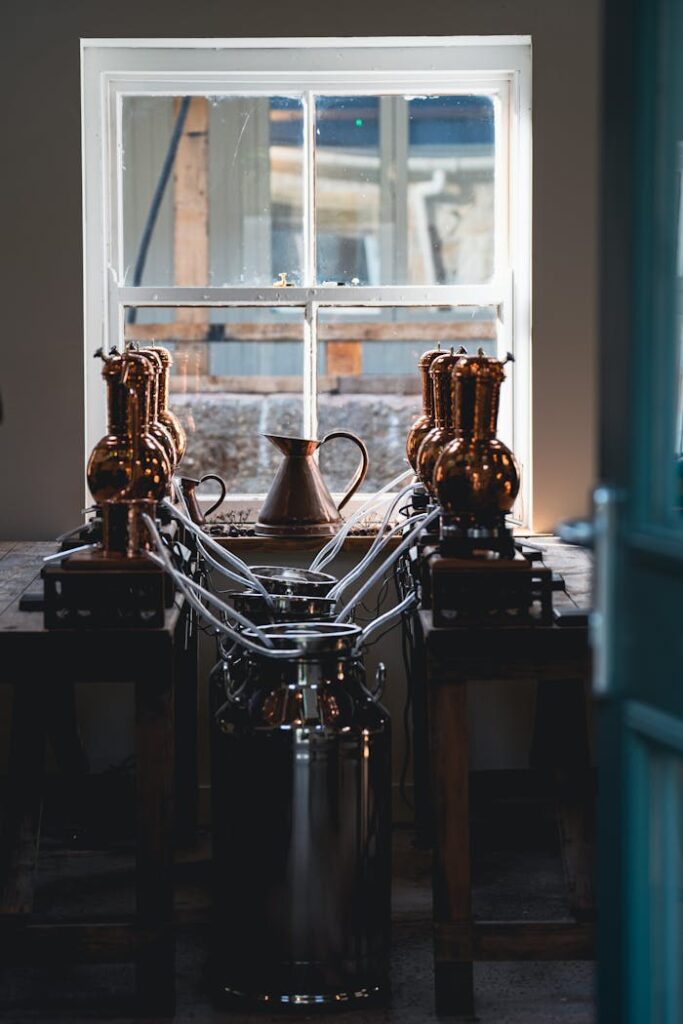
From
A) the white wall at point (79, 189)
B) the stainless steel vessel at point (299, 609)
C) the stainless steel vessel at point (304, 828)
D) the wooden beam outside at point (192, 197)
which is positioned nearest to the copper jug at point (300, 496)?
the white wall at point (79, 189)

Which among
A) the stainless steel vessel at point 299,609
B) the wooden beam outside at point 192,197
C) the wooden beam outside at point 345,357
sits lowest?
the stainless steel vessel at point 299,609

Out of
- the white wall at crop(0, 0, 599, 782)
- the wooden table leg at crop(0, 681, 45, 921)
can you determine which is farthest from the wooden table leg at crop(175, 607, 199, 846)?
the wooden table leg at crop(0, 681, 45, 921)

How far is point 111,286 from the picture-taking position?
3.93m

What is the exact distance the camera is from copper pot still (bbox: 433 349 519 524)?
8.72 feet

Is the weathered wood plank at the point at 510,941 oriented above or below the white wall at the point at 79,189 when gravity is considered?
below

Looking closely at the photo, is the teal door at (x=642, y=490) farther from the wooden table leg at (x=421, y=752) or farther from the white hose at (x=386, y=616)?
the wooden table leg at (x=421, y=752)

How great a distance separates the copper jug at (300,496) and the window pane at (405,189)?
55 centimetres

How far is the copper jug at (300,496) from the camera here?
145 inches

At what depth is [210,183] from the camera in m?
3.95

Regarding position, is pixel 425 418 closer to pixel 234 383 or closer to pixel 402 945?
pixel 234 383

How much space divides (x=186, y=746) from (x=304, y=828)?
1.07 m

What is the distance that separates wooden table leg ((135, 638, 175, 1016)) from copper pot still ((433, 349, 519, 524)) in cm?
59

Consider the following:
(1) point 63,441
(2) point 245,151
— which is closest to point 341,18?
(2) point 245,151

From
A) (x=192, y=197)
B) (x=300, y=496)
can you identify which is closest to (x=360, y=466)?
(x=300, y=496)
